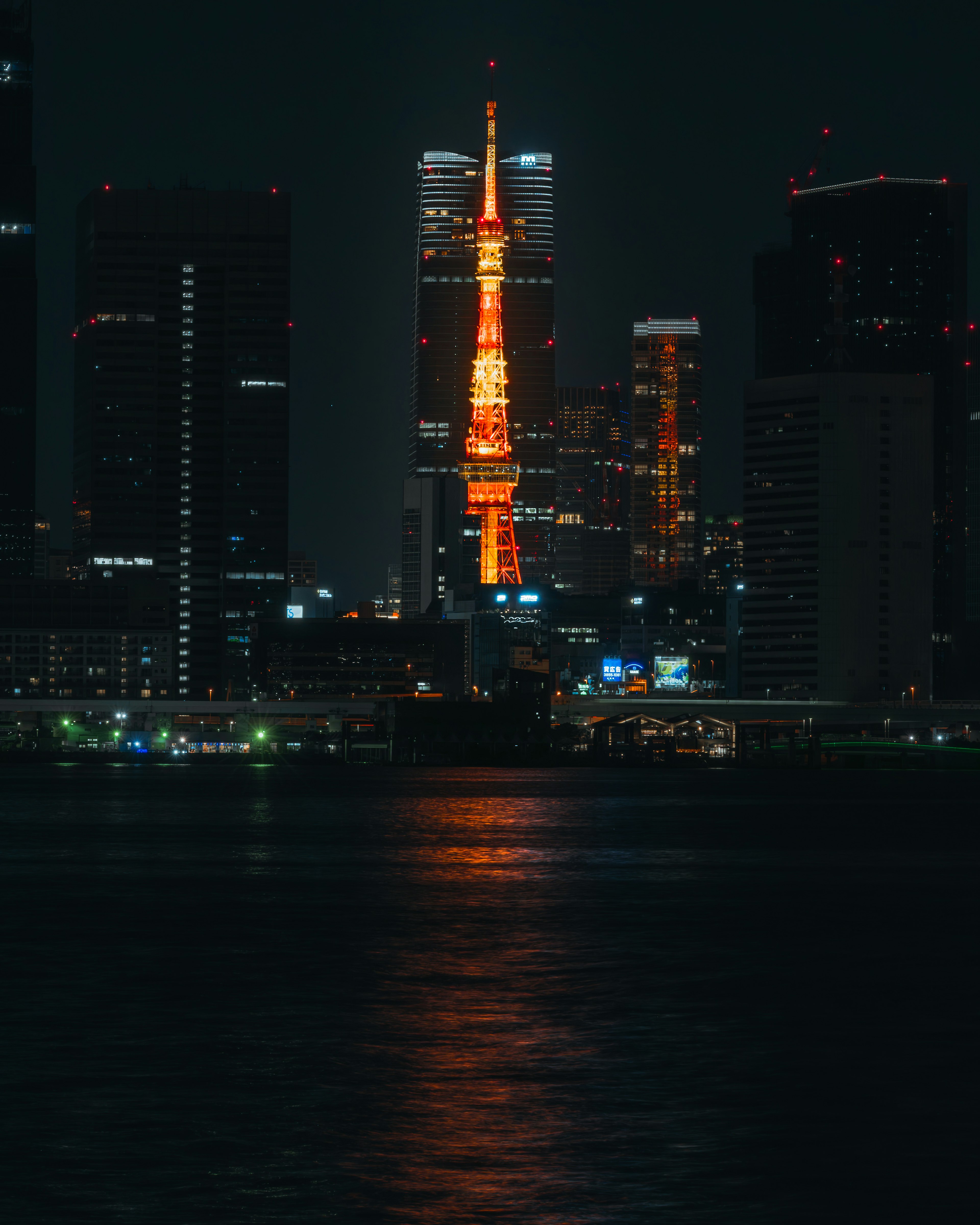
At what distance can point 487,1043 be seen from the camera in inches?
1330

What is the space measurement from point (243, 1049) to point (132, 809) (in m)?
102

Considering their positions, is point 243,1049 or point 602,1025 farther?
point 602,1025

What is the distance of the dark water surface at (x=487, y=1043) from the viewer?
2292 cm

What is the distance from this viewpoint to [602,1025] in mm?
36375

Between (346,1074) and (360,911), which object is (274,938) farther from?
(346,1074)

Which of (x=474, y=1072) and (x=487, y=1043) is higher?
(x=474, y=1072)

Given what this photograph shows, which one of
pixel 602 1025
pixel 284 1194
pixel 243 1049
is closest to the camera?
pixel 284 1194

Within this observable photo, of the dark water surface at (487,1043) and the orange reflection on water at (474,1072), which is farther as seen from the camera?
the dark water surface at (487,1043)

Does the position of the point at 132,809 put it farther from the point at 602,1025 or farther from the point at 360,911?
the point at 602,1025

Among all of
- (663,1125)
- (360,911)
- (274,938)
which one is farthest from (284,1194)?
(360,911)

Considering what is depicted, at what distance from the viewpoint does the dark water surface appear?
2292 centimetres

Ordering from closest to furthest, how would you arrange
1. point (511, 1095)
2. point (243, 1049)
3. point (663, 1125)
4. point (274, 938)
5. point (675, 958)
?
1. point (663, 1125)
2. point (511, 1095)
3. point (243, 1049)
4. point (675, 958)
5. point (274, 938)

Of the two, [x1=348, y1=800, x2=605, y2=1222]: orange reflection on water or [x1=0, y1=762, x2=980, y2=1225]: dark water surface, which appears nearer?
[x1=348, y1=800, x2=605, y2=1222]: orange reflection on water

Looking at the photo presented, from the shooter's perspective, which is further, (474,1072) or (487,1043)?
(487,1043)
